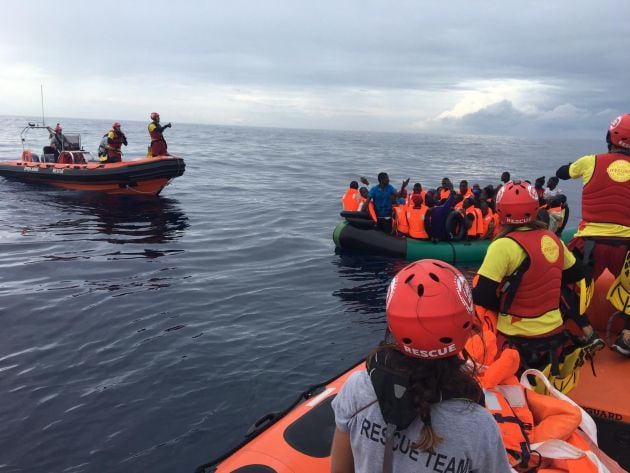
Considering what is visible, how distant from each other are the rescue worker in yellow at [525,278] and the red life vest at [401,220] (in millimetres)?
7316

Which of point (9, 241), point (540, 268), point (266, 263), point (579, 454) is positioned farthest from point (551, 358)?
point (9, 241)

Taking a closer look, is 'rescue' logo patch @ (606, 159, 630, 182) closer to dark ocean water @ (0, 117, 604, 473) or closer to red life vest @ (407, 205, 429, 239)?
dark ocean water @ (0, 117, 604, 473)

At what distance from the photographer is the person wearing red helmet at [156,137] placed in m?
14.8

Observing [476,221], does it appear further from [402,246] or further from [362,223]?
→ [362,223]

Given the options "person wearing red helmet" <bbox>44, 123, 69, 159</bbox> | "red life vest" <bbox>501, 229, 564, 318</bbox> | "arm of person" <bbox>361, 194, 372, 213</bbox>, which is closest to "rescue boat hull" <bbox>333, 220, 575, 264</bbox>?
"arm of person" <bbox>361, 194, 372, 213</bbox>

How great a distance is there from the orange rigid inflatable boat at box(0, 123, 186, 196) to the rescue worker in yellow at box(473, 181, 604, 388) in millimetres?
13726

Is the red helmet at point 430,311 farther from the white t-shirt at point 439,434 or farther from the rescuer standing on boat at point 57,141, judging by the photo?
the rescuer standing on boat at point 57,141

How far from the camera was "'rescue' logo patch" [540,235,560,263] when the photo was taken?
3.04 meters

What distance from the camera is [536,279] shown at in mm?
3080

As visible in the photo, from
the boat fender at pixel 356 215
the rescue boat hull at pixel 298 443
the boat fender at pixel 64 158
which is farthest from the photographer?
the boat fender at pixel 64 158

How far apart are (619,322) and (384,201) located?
683cm

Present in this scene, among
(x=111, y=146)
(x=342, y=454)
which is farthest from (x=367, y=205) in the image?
(x=342, y=454)

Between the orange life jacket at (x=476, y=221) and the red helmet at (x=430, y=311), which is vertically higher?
the red helmet at (x=430, y=311)

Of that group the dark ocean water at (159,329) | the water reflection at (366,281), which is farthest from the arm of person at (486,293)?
the water reflection at (366,281)
